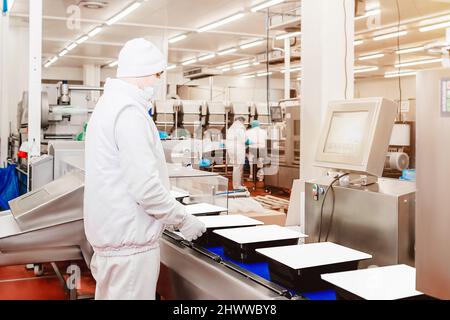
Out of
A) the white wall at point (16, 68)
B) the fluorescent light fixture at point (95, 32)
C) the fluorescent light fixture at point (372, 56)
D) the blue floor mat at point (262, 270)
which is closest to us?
the blue floor mat at point (262, 270)

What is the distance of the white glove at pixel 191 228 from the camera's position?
1898 mm

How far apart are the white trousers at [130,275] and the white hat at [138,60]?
0.72 metres

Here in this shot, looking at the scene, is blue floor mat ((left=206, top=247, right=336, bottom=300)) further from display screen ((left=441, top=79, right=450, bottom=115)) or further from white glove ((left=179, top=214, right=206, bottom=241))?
display screen ((left=441, top=79, right=450, bottom=115))

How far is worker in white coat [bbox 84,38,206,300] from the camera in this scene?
5.83ft

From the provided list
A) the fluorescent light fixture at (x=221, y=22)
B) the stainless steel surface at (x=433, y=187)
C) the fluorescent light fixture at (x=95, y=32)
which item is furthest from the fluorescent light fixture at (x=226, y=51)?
the stainless steel surface at (x=433, y=187)

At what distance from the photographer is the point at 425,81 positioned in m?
1.09

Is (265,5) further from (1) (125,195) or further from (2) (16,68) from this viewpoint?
(1) (125,195)

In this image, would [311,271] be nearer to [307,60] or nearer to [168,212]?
[168,212]

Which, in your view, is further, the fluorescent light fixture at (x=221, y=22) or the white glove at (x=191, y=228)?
the fluorescent light fixture at (x=221, y=22)

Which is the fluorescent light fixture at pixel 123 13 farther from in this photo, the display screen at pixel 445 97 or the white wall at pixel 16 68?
the display screen at pixel 445 97

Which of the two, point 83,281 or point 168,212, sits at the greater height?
point 168,212

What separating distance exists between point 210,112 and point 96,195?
19.5 feet

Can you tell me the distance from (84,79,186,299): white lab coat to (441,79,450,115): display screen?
41.6 inches
